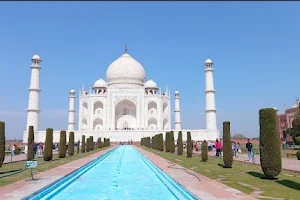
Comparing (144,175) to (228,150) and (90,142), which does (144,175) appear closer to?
(228,150)

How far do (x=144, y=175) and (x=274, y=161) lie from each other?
11.6 feet

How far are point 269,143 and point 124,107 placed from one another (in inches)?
1408

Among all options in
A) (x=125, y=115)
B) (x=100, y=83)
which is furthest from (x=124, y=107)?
(x=100, y=83)

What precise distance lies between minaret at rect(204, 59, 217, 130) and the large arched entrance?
10193mm

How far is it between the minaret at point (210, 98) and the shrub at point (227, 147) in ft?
78.9

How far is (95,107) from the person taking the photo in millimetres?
40875

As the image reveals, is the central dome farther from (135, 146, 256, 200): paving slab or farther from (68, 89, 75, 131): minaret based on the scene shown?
(135, 146, 256, 200): paving slab

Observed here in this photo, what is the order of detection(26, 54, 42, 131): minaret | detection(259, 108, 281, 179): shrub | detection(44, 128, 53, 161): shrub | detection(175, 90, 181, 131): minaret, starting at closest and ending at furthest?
detection(259, 108, 281, 179): shrub, detection(44, 128, 53, 161): shrub, detection(26, 54, 42, 131): minaret, detection(175, 90, 181, 131): minaret

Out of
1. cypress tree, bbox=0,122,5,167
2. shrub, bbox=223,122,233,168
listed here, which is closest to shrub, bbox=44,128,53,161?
cypress tree, bbox=0,122,5,167

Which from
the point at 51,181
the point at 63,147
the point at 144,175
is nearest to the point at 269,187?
the point at 144,175

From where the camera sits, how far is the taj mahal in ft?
112

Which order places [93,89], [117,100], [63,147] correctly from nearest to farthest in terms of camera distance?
[63,147] < [117,100] < [93,89]

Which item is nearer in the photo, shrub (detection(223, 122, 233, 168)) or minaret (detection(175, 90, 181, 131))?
shrub (detection(223, 122, 233, 168))

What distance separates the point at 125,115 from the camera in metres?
42.3
